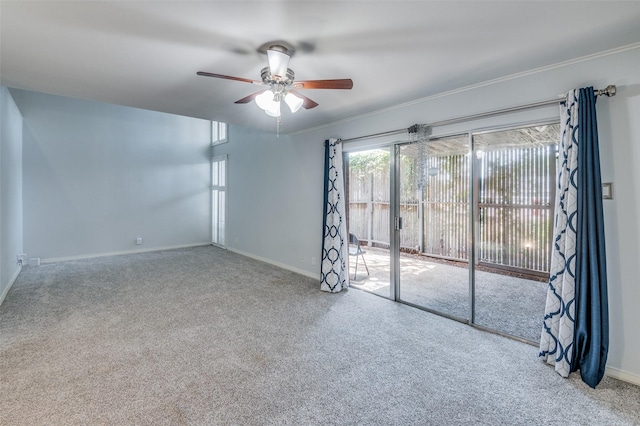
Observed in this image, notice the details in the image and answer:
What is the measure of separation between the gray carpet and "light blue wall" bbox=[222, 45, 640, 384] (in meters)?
0.62

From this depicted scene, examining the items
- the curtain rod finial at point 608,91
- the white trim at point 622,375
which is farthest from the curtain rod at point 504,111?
the white trim at point 622,375

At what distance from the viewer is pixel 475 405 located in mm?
1797

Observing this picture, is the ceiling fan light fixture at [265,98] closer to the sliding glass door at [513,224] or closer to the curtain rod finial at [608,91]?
the sliding glass door at [513,224]

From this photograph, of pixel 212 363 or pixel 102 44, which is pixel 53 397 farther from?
pixel 102 44

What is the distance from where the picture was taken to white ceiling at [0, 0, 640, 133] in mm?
1680

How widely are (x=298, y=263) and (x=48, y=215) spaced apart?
482cm

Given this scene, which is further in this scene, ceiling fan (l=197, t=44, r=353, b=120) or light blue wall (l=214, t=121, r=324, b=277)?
light blue wall (l=214, t=121, r=324, b=277)

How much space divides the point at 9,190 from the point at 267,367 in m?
4.70

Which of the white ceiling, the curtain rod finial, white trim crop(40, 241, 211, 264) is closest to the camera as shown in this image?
the white ceiling

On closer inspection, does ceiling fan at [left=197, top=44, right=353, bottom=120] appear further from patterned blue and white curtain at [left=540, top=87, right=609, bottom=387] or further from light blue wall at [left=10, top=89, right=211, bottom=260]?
light blue wall at [left=10, top=89, right=211, bottom=260]

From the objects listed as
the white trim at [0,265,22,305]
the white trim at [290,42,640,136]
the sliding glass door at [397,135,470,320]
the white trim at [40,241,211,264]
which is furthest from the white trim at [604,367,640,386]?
the white trim at [40,241,211,264]

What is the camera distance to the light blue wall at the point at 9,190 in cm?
359

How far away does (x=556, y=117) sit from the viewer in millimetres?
2371

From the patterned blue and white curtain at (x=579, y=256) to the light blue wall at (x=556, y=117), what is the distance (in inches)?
6.6
